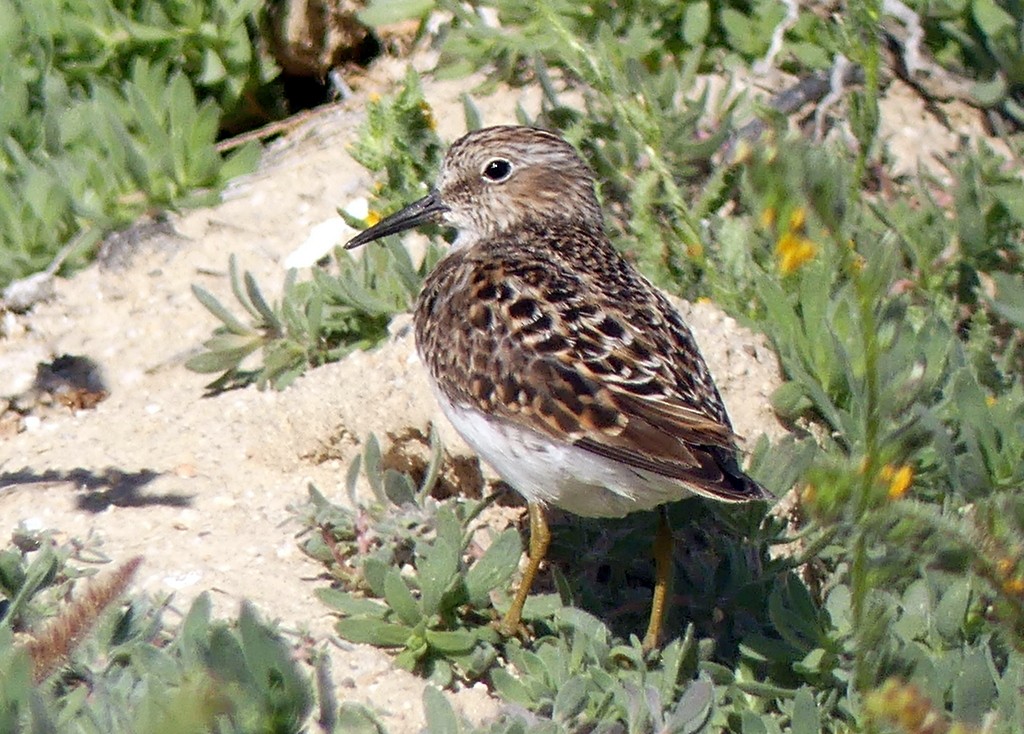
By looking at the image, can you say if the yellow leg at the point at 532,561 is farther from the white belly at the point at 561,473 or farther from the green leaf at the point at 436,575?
the green leaf at the point at 436,575

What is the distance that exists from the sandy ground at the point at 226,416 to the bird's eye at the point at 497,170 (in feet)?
1.96

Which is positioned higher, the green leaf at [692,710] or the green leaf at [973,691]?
the green leaf at [973,691]

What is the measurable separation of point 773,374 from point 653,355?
1.03 metres

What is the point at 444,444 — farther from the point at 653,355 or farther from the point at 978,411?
the point at 978,411

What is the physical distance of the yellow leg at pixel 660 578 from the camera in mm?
4098

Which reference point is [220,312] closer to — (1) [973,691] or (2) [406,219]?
(2) [406,219]

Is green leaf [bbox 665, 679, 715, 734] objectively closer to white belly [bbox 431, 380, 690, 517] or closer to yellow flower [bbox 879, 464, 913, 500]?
white belly [bbox 431, 380, 690, 517]

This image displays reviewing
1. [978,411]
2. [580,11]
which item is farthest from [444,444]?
[580,11]

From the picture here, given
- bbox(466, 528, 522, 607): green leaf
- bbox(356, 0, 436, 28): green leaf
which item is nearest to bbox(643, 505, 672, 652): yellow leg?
bbox(466, 528, 522, 607): green leaf

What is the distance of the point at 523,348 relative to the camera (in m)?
4.03

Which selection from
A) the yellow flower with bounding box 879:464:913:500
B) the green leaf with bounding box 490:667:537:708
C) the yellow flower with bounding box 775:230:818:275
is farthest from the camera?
the green leaf with bounding box 490:667:537:708

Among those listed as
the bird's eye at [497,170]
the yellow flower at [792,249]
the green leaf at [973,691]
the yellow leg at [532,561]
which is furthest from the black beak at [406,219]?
the green leaf at [973,691]

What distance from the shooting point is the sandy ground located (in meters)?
4.26

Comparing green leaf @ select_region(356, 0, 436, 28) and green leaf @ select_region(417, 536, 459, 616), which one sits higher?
green leaf @ select_region(356, 0, 436, 28)
